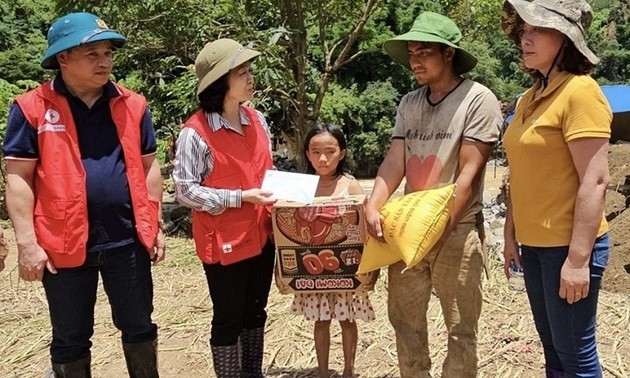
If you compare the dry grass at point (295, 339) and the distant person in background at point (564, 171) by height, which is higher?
the distant person in background at point (564, 171)

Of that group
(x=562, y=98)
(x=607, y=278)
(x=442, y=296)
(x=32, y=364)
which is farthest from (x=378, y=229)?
(x=607, y=278)

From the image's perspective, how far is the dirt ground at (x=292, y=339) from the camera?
11.5 ft

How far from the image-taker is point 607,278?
237 inches

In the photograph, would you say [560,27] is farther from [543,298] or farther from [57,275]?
[57,275]

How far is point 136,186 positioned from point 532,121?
1.62m

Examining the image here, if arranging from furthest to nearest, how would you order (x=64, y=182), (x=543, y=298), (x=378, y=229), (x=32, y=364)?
1. (x=32, y=364)
2. (x=378, y=229)
3. (x=64, y=182)
4. (x=543, y=298)

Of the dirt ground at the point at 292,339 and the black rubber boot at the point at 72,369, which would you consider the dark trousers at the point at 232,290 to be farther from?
the dirt ground at the point at 292,339

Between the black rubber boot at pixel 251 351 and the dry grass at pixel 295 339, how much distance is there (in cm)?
38

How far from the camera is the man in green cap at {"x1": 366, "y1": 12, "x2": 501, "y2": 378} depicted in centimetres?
254

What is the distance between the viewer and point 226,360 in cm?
291

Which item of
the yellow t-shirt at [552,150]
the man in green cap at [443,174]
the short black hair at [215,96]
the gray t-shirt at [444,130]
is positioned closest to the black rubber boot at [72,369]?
the short black hair at [215,96]

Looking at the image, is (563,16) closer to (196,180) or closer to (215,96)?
(215,96)

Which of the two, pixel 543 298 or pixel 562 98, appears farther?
pixel 543 298

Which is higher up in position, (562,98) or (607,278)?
(562,98)
